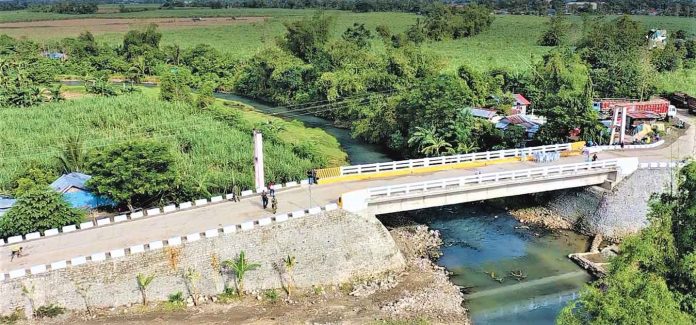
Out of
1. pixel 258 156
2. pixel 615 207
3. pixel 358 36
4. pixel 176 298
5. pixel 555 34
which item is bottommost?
pixel 176 298

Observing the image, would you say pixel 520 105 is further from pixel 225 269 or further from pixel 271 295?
pixel 225 269

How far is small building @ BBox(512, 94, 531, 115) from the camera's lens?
176 ft

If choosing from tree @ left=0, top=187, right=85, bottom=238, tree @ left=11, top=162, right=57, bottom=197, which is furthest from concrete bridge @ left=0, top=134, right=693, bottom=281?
tree @ left=11, top=162, right=57, bottom=197

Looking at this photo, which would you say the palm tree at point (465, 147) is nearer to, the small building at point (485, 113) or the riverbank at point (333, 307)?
the small building at point (485, 113)

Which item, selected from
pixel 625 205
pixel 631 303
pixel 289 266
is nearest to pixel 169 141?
pixel 289 266

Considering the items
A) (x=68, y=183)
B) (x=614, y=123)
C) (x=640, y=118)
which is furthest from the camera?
(x=640, y=118)

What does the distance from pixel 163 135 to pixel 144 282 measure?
2510 centimetres

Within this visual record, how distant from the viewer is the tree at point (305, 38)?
83.8 m

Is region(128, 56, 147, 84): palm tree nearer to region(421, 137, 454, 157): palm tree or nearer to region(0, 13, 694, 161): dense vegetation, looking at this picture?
region(0, 13, 694, 161): dense vegetation

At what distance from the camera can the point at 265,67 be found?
7825cm

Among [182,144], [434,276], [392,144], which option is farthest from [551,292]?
[182,144]

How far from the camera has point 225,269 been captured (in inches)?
1095

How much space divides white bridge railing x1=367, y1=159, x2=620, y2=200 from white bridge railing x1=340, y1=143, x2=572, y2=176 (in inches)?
127

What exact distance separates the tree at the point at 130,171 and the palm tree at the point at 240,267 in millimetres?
8466
